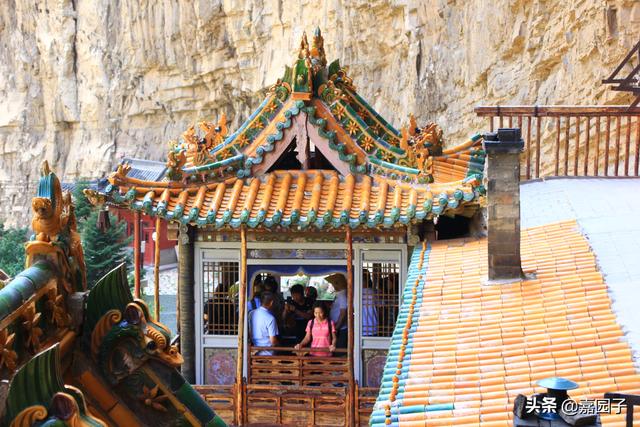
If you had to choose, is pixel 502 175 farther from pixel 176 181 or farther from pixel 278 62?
pixel 278 62

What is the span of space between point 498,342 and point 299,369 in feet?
13.4

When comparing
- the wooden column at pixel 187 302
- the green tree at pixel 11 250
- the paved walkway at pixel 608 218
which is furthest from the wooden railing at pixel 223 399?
the green tree at pixel 11 250

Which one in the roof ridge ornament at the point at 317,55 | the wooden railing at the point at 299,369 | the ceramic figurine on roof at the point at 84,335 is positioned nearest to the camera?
the ceramic figurine on roof at the point at 84,335

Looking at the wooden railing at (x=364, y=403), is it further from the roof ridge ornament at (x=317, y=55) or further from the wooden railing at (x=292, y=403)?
the roof ridge ornament at (x=317, y=55)

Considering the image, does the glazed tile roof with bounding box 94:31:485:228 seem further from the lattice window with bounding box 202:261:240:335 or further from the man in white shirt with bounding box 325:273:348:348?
the man in white shirt with bounding box 325:273:348:348

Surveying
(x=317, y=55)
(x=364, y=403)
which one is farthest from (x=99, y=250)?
(x=364, y=403)

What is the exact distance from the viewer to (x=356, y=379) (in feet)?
31.2

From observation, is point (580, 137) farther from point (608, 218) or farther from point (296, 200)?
point (296, 200)

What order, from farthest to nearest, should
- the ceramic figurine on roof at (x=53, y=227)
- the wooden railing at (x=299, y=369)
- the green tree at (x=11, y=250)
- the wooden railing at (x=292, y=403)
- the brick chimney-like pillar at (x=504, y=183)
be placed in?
the green tree at (x=11, y=250) < the wooden railing at (x=299, y=369) < the wooden railing at (x=292, y=403) < the brick chimney-like pillar at (x=504, y=183) < the ceramic figurine on roof at (x=53, y=227)

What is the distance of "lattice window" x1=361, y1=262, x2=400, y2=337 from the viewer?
9.69m

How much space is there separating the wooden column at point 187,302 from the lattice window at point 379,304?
5.90 ft

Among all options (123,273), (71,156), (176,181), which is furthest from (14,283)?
(71,156)

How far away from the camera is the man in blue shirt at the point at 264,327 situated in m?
9.73

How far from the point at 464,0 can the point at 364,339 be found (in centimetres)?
1876
